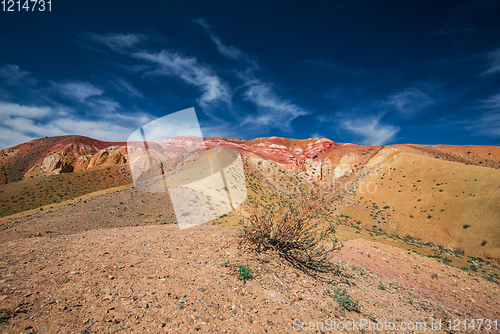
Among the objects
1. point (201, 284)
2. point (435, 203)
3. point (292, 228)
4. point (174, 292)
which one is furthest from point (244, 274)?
point (435, 203)

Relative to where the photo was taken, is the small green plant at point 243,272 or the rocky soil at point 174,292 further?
the small green plant at point 243,272

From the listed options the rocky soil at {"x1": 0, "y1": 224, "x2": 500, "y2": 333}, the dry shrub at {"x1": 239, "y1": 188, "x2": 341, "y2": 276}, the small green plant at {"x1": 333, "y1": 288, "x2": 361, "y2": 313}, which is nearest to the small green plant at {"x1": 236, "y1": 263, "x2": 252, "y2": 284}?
the rocky soil at {"x1": 0, "y1": 224, "x2": 500, "y2": 333}

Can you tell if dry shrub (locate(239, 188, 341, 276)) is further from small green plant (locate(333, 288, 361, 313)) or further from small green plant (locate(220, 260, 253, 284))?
small green plant (locate(333, 288, 361, 313))

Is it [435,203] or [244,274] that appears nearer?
[244,274]

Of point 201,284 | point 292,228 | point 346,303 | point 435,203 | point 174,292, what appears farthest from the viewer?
point 435,203

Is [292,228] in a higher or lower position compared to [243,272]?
higher

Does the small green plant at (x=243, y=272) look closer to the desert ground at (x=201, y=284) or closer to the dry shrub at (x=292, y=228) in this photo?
the desert ground at (x=201, y=284)

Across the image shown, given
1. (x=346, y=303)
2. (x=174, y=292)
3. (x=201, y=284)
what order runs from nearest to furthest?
(x=174, y=292), (x=201, y=284), (x=346, y=303)

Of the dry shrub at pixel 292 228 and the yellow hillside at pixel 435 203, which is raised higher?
the dry shrub at pixel 292 228

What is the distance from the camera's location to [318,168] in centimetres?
5122

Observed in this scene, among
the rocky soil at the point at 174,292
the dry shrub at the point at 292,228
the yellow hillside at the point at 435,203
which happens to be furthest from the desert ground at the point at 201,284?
the yellow hillside at the point at 435,203

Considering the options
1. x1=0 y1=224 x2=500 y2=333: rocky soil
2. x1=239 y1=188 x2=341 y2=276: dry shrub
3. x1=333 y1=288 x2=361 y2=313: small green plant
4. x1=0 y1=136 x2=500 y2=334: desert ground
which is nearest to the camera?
x1=0 y1=224 x2=500 y2=333: rocky soil

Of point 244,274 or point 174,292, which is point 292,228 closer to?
point 244,274

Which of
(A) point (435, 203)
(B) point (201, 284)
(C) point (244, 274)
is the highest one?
(B) point (201, 284)
